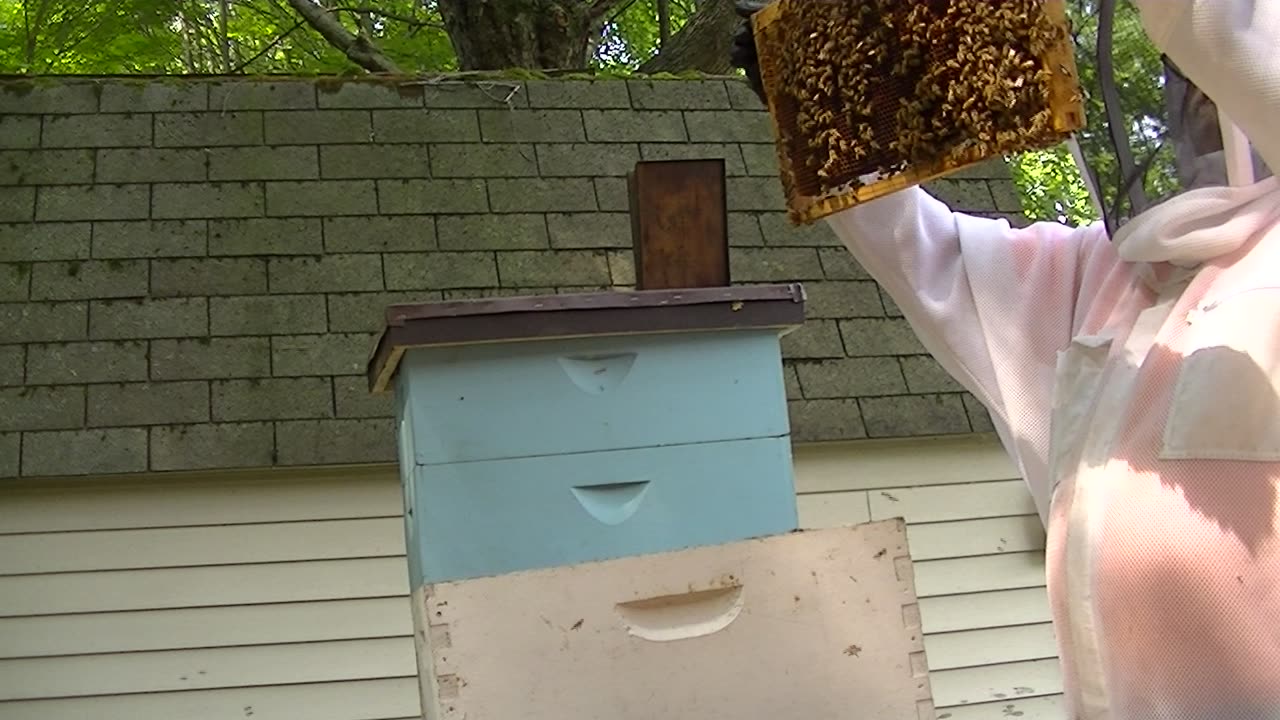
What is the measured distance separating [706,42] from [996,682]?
10.4 ft

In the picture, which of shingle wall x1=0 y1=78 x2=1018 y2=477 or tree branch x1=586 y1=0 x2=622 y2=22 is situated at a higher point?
tree branch x1=586 y1=0 x2=622 y2=22

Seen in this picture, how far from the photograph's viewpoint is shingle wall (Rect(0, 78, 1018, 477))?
3762 millimetres

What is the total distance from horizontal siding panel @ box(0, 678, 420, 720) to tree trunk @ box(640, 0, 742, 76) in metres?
3.35

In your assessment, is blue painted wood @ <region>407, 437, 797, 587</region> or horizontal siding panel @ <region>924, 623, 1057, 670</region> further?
horizontal siding panel @ <region>924, 623, 1057, 670</region>

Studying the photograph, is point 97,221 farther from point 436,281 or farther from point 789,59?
point 789,59

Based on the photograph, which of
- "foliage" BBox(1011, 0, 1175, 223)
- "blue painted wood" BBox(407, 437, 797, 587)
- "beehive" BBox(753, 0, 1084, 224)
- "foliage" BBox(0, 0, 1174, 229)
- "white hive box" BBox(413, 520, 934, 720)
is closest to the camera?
"beehive" BBox(753, 0, 1084, 224)

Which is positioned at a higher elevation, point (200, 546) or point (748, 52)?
point (748, 52)

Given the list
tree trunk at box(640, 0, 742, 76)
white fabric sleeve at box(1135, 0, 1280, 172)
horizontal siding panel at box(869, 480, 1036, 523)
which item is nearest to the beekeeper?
white fabric sleeve at box(1135, 0, 1280, 172)

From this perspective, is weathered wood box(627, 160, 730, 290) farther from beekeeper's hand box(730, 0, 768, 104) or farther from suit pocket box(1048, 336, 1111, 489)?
suit pocket box(1048, 336, 1111, 489)

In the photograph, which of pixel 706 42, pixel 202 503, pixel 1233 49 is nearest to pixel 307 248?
pixel 202 503

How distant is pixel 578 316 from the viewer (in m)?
2.61

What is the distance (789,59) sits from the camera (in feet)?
6.03

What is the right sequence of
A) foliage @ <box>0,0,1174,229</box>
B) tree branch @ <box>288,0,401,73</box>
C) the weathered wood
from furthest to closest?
1. foliage @ <box>0,0,1174,229</box>
2. tree branch @ <box>288,0,401,73</box>
3. the weathered wood

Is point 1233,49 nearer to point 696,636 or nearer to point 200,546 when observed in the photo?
point 696,636
